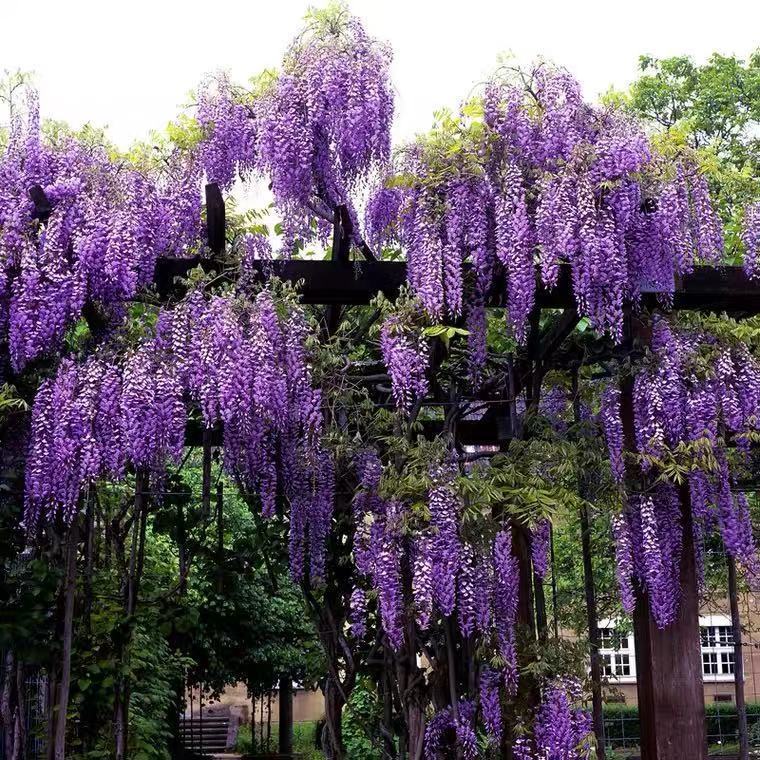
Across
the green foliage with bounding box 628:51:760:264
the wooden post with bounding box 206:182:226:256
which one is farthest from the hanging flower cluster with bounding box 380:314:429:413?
the green foliage with bounding box 628:51:760:264

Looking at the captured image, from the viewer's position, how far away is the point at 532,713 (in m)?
4.69

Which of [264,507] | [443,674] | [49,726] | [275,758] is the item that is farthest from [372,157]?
[275,758]

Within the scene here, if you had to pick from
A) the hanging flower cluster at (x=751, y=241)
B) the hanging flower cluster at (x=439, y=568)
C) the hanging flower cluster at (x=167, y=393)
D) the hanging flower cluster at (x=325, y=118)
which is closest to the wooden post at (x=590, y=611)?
the hanging flower cluster at (x=439, y=568)

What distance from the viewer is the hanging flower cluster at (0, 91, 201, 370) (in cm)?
446

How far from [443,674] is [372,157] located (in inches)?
94.3

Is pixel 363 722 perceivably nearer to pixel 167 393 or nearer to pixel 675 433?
pixel 167 393

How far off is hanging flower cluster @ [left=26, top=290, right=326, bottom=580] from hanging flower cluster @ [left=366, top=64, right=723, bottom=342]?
707 millimetres

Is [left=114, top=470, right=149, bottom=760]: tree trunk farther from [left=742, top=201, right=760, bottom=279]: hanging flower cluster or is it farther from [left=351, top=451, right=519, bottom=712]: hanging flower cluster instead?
[left=742, top=201, right=760, bottom=279]: hanging flower cluster

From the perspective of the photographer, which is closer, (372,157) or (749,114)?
(372,157)

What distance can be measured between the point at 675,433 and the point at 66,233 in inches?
113

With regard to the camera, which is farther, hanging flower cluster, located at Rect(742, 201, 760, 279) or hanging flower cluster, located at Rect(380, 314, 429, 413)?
hanging flower cluster, located at Rect(742, 201, 760, 279)

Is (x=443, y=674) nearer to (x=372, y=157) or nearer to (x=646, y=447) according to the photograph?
(x=646, y=447)

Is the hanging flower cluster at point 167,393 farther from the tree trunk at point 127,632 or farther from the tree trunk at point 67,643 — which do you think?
the tree trunk at point 127,632

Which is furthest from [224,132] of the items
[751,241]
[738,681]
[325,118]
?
[738,681]
